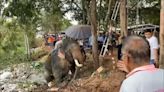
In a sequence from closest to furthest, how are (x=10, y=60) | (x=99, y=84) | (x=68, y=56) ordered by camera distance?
(x=99, y=84) → (x=68, y=56) → (x=10, y=60)

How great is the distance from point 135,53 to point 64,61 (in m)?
10.2

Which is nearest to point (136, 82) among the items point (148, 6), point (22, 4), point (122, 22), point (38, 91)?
point (122, 22)

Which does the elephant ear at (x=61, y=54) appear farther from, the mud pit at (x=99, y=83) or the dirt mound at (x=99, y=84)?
the dirt mound at (x=99, y=84)

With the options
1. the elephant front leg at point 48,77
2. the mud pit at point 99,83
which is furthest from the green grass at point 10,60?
the mud pit at point 99,83

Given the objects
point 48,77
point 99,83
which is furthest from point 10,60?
point 99,83

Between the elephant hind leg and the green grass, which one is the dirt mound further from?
the green grass

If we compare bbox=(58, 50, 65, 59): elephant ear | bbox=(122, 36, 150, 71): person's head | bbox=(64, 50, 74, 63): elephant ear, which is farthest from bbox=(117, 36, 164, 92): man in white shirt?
bbox=(58, 50, 65, 59): elephant ear

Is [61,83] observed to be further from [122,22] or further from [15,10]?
[15,10]

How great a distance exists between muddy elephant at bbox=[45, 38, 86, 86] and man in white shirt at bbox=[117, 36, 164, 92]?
9084mm

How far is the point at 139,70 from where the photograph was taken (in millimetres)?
3018

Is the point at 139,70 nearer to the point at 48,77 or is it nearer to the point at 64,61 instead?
the point at 64,61

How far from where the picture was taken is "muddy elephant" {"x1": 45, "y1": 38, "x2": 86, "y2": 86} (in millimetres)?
12352

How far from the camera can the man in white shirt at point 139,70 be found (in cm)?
294

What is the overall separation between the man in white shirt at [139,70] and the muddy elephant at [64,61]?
9.08m
